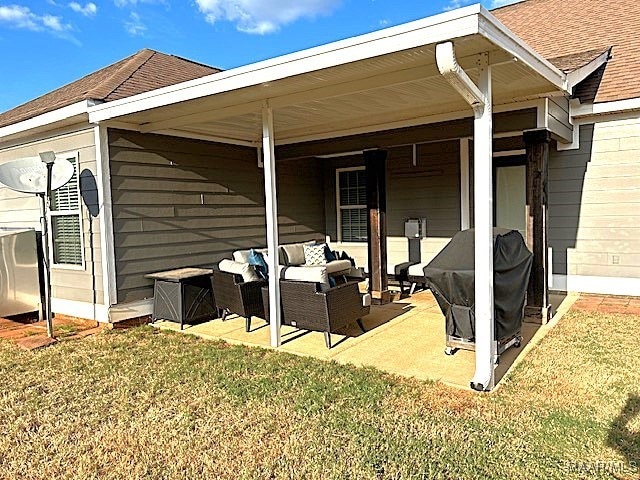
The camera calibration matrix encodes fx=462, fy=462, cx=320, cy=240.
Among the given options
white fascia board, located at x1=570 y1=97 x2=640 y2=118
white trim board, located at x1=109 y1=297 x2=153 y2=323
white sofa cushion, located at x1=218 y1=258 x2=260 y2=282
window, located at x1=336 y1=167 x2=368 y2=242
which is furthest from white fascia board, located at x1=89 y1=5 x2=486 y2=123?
window, located at x1=336 y1=167 x2=368 y2=242

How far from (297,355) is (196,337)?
1434 mm

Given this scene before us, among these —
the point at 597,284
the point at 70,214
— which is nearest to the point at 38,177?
the point at 70,214

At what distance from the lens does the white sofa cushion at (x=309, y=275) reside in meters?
4.79

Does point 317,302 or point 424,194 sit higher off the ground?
point 424,194

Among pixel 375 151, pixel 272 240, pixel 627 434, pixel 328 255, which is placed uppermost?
pixel 375 151

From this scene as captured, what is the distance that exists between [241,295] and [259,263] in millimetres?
869

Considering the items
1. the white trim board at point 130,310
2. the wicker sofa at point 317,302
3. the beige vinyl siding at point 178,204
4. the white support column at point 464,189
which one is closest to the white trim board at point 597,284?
the white support column at point 464,189

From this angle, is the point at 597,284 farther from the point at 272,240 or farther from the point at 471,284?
the point at 272,240

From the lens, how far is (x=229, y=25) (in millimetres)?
15734

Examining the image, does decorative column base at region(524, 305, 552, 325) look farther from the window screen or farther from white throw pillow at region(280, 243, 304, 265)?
the window screen

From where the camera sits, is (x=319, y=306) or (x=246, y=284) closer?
(x=319, y=306)

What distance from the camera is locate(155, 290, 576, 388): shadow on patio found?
Result: 4004 millimetres

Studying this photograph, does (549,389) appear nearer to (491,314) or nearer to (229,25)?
(491,314)

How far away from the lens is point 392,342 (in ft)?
15.7
